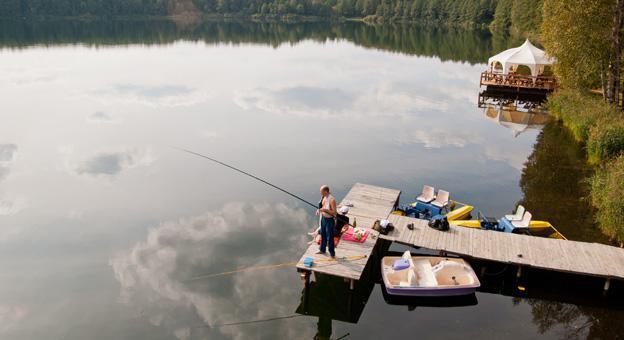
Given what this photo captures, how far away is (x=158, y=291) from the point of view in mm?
15539

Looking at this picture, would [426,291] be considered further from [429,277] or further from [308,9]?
[308,9]

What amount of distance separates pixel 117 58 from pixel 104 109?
3135 cm

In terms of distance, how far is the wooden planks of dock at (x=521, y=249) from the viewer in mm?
15625

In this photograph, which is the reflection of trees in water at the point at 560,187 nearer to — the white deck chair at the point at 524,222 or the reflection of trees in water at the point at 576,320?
the white deck chair at the point at 524,222

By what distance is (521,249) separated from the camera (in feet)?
54.7

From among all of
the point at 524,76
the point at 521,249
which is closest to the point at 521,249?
the point at 521,249

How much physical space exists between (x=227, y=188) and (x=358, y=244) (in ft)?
29.2

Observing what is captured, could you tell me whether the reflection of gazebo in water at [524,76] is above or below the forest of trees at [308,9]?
below

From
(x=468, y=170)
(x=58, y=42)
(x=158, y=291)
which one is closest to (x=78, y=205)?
(x=158, y=291)

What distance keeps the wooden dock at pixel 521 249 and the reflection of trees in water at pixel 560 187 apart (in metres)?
2.44

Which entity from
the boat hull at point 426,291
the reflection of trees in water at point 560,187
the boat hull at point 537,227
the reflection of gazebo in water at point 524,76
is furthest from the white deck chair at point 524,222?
the reflection of gazebo in water at point 524,76

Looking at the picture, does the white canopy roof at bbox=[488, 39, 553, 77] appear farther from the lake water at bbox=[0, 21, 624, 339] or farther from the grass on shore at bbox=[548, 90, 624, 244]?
the grass on shore at bbox=[548, 90, 624, 244]

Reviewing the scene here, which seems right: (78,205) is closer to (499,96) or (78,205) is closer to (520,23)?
(499,96)

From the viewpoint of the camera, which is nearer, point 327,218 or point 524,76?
point 327,218
